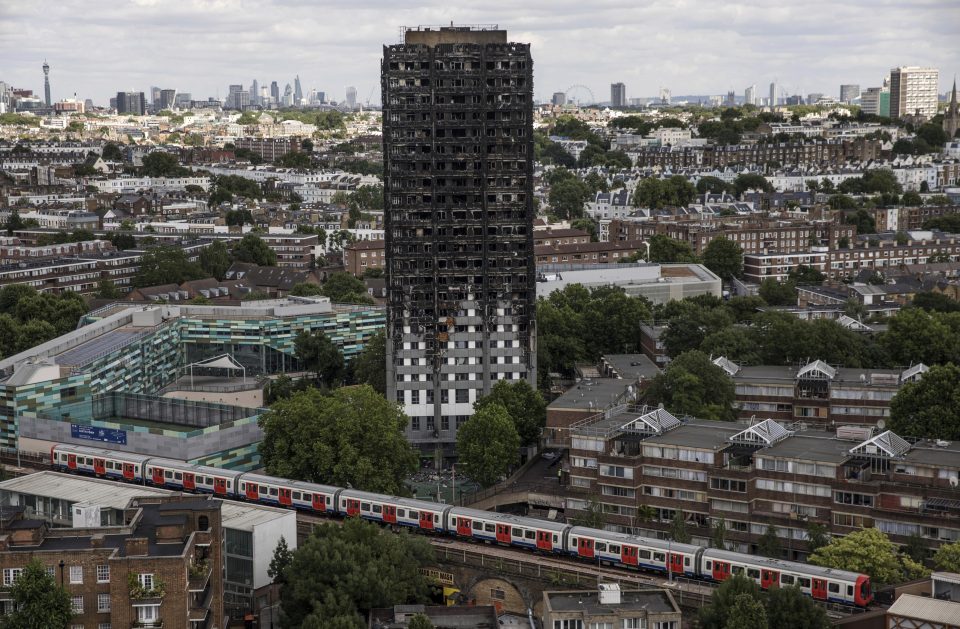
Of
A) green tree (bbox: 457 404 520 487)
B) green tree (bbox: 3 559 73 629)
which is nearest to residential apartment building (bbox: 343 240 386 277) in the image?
green tree (bbox: 457 404 520 487)

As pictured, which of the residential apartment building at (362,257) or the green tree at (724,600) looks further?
the residential apartment building at (362,257)

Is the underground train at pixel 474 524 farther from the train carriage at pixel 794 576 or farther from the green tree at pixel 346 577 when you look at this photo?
the green tree at pixel 346 577

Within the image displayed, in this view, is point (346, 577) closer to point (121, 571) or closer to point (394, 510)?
point (121, 571)

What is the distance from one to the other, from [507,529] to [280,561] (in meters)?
7.18

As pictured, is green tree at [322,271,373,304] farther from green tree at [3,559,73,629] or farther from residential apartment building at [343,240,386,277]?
green tree at [3,559,73,629]

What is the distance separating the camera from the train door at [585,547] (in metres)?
37.5

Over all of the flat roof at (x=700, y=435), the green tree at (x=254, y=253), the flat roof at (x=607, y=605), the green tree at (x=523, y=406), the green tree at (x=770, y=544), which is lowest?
the green tree at (x=770, y=544)

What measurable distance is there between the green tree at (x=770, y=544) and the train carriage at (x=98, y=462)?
781 inches

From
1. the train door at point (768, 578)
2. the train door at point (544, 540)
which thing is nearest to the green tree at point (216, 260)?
the train door at point (544, 540)

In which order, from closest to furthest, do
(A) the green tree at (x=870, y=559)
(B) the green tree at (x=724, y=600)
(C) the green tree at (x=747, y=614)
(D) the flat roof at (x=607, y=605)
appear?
(C) the green tree at (x=747, y=614) → (D) the flat roof at (x=607, y=605) → (B) the green tree at (x=724, y=600) → (A) the green tree at (x=870, y=559)

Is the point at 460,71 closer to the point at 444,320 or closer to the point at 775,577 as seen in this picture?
the point at 444,320

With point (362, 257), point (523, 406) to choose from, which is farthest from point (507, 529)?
point (362, 257)

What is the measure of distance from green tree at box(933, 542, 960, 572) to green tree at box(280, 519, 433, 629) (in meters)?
12.8

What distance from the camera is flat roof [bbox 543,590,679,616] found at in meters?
30.5
